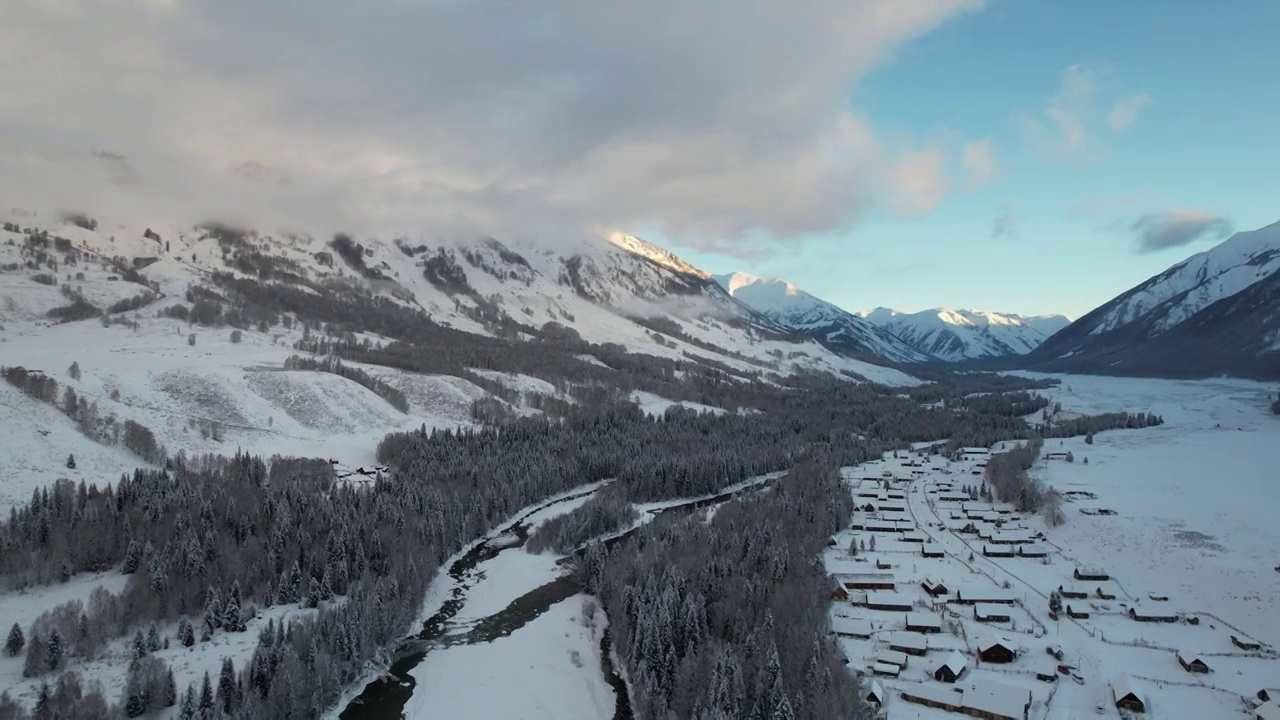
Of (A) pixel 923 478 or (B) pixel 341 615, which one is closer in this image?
(B) pixel 341 615

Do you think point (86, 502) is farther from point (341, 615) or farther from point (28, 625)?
point (341, 615)

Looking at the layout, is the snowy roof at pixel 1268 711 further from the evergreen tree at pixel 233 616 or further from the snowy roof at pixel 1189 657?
the evergreen tree at pixel 233 616

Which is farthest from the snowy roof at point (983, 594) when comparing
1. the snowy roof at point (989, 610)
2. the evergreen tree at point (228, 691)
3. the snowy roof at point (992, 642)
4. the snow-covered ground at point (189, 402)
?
the snow-covered ground at point (189, 402)

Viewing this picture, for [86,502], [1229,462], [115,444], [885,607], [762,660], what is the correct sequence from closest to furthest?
[762,660], [885,607], [86,502], [115,444], [1229,462]

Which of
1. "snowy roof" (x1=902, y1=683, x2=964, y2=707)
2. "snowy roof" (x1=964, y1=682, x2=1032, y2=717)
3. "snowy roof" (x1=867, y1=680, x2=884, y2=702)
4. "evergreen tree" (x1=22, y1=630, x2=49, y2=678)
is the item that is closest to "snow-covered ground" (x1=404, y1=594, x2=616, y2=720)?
"snowy roof" (x1=867, y1=680, x2=884, y2=702)

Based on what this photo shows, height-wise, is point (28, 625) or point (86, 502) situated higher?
point (86, 502)

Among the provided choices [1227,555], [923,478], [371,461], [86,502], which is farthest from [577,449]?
[1227,555]

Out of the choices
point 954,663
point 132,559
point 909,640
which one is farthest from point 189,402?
point 954,663

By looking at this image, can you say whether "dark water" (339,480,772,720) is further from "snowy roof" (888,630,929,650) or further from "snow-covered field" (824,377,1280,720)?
"snowy roof" (888,630,929,650)
